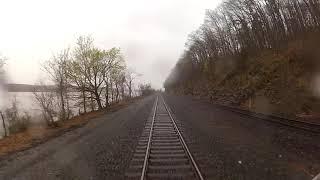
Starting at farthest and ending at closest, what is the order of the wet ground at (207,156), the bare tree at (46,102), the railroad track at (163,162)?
the bare tree at (46,102) < the wet ground at (207,156) < the railroad track at (163,162)

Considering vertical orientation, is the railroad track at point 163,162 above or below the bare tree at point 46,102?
below

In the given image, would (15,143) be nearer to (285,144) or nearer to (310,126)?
(285,144)

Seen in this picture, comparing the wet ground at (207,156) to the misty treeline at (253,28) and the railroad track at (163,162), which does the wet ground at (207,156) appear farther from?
the misty treeline at (253,28)

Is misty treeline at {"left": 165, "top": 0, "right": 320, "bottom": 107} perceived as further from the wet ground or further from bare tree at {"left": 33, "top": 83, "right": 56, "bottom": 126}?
bare tree at {"left": 33, "top": 83, "right": 56, "bottom": 126}

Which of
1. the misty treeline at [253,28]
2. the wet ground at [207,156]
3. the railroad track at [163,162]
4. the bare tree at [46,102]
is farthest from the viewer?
the misty treeline at [253,28]

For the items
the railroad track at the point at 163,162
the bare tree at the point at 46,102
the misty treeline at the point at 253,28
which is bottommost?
the railroad track at the point at 163,162

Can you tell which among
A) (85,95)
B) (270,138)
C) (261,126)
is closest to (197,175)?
(270,138)

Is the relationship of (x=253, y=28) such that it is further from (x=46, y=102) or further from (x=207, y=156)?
(x=207, y=156)

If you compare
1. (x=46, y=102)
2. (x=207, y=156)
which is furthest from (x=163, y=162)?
(x=46, y=102)

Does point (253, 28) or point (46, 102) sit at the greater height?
point (253, 28)

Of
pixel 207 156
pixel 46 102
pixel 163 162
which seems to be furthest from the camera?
pixel 46 102

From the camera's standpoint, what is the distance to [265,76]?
3519 centimetres

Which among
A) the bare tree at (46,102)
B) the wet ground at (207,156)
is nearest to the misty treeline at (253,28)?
the wet ground at (207,156)

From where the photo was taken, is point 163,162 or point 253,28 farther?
point 253,28
